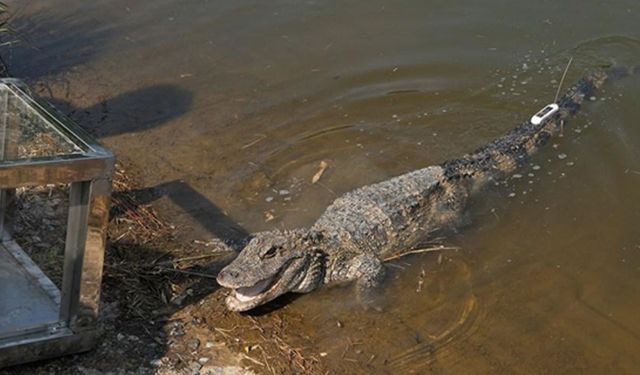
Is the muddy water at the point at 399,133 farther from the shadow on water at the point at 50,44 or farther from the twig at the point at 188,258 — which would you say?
the twig at the point at 188,258

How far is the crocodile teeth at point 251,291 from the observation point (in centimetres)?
545

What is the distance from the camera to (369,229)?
641cm

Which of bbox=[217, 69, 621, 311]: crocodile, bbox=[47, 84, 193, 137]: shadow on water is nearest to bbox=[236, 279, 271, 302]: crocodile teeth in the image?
bbox=[217, 69, 621, 311]: crocodile

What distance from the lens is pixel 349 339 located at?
5.38 metres

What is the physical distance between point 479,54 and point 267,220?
3.77 m

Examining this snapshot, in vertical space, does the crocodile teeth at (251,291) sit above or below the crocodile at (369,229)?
below

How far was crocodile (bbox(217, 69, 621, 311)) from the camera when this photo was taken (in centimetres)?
562

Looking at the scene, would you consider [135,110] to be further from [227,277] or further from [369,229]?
[227,277]

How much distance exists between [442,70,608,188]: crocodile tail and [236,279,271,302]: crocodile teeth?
2209 mm

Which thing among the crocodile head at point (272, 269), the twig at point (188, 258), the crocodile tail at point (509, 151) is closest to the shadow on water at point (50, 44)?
the twig at point (188, 258)

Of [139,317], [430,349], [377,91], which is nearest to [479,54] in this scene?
[377,91]

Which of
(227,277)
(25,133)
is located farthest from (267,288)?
(25,133)

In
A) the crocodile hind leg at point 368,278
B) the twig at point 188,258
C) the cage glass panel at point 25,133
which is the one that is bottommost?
the twig at point 188,258

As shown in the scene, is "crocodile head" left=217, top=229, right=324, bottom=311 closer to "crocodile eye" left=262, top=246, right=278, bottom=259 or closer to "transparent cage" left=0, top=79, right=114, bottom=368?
"crocodile eye" left=262, top=246, right=278, bottom=259
